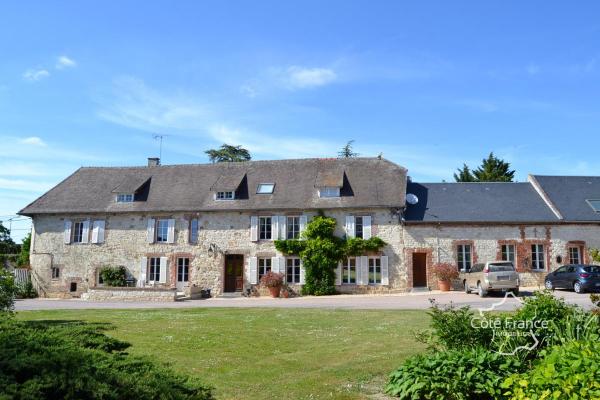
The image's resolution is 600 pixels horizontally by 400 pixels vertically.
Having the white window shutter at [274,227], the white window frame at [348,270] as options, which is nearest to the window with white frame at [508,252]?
the white window frame at [348,270]

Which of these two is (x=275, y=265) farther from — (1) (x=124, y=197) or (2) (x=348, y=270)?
(1) (x=124, y=197)

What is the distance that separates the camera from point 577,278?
798 inches

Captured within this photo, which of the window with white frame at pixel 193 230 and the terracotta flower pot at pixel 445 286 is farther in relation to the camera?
the window with white frame at pixel 193 230

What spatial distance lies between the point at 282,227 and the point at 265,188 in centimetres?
284

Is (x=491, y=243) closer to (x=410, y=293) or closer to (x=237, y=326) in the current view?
(x=410, y=293)

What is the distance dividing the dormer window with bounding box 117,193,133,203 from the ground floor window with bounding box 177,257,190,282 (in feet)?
15.3

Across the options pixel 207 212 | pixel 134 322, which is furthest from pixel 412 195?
pixel 134 322

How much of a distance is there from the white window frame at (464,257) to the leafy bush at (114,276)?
1743 cm

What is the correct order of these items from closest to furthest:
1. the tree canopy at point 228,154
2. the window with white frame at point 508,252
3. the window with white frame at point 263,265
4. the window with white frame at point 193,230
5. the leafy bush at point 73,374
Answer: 1. the leafy bush at point 73,374
2. the window with white frame at point 508,252
3. the window with white frame at point 263,265
4. the window with white frame at point 193,230
5. the tree canopy at point 228,154

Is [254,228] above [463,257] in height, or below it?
above

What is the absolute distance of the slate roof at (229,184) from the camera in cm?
2533

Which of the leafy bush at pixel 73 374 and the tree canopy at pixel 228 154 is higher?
the tree canopy at pixel 228 154

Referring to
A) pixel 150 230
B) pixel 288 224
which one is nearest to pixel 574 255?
pixel 288 224

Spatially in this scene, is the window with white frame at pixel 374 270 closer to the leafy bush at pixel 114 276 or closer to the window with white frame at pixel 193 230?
the window with white frame at pixel 193 230
